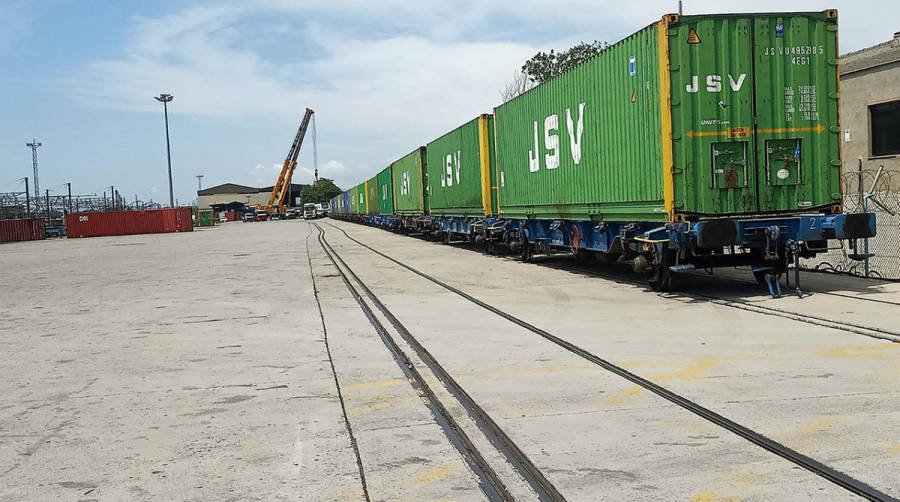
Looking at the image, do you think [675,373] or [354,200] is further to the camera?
[354,200]

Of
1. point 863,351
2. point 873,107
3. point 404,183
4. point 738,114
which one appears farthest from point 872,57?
point 863,351

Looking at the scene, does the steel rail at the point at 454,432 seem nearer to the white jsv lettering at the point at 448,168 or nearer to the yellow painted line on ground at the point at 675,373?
the yellow painted line on ground at the point at 675,373

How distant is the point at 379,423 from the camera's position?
218 inches

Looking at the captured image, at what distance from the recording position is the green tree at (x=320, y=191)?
560 ft

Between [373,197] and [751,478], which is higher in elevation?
[373,197]

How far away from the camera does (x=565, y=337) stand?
873 centimetres

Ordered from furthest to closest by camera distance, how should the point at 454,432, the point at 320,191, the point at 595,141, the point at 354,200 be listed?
the point at 320,191, the point at 354,200, the point at 595,141, the point at 454,432

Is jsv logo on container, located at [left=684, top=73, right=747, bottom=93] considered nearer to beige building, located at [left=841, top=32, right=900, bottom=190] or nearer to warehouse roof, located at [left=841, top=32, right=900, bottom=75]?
beige building, located at [left=841, top=32, right=900, bottom=190]

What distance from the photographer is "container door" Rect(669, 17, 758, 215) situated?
11.3 metres

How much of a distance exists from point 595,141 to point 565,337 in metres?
6.21

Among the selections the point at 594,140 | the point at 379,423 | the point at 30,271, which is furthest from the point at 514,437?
the point at 30,271

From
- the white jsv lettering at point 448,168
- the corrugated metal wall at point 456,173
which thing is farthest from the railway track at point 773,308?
the white jsv lettering at point 448,168

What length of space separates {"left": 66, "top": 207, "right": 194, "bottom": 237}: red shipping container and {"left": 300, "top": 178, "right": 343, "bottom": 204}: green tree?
104 meters

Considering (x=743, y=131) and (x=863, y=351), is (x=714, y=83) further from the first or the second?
(x=863, y=351)
